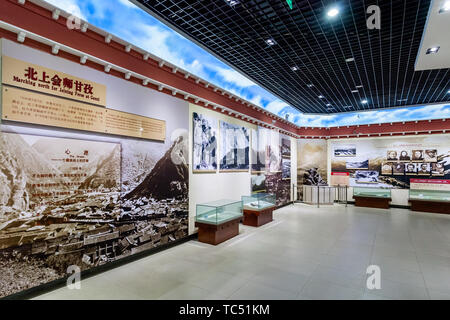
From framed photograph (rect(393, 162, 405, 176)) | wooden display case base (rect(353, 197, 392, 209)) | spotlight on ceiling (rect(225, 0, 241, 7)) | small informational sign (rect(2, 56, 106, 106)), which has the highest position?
spotlight on ceiling (rect(225, 0, 241, 7))

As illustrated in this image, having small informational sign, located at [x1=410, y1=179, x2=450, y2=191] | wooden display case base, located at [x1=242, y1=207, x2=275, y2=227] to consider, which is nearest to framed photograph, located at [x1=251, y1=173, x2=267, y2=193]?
wooden display case base, located at [x1=242, y1=207, x2=275, y2=227]

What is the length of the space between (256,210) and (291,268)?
2999mm

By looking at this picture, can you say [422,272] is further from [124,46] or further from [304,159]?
[304,159]

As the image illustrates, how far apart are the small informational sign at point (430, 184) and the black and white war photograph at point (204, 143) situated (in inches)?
385

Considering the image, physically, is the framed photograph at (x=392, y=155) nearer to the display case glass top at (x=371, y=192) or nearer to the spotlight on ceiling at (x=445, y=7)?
the display case glass top at (x=371, y=192)

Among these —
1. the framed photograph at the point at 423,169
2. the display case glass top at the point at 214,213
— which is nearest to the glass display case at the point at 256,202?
the display case glass top at the point at 214,213

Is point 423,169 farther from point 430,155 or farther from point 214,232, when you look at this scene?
point 214,232

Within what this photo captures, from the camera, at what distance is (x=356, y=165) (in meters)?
11.9

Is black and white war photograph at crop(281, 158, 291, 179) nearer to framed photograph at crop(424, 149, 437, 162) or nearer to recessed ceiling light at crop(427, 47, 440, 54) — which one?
framed photograph at crop(424, 149, 437, 162)

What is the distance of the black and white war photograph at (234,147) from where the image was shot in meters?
6.88

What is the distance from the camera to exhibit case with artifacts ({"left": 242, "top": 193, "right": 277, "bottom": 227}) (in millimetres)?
7079

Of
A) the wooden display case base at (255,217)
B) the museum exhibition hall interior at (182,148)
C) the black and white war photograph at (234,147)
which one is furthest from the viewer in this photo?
the wooden display case base at (255,217)

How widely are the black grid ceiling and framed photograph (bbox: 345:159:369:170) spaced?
13.4 ft

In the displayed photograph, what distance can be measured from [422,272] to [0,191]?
638 centimetres
